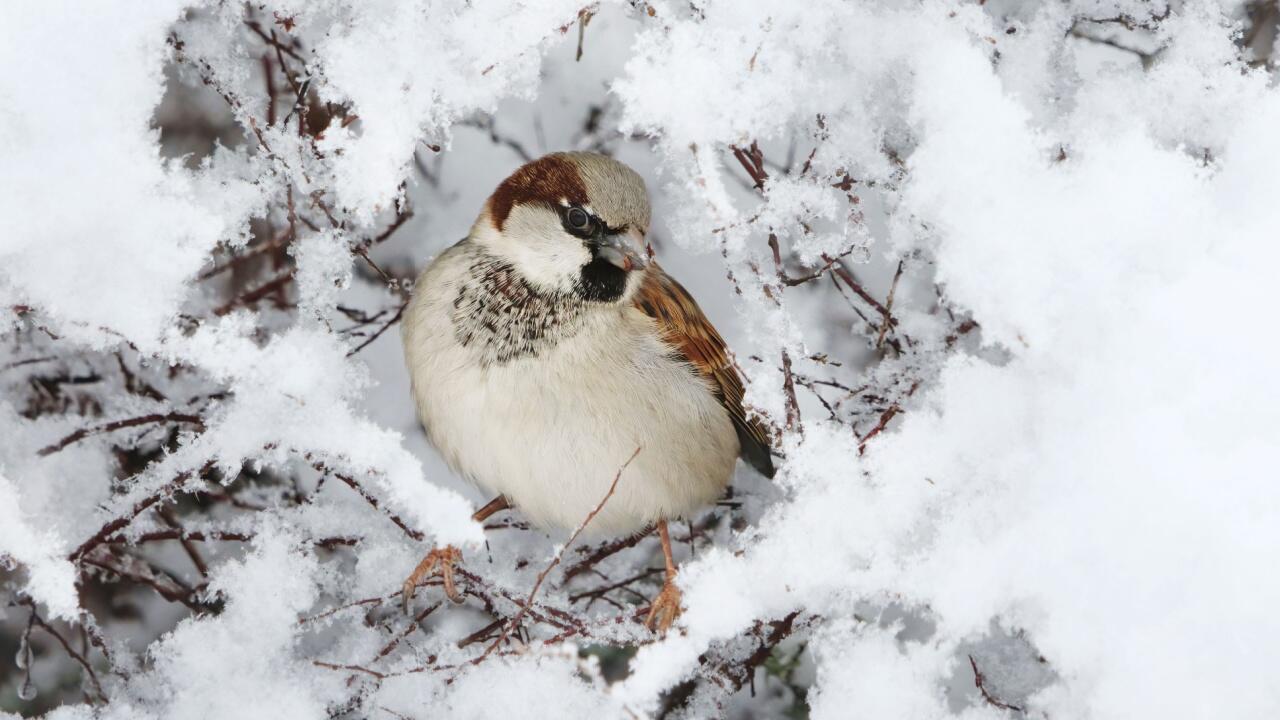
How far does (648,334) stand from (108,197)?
3.00ft

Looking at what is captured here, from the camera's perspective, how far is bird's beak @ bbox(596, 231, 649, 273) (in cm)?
176

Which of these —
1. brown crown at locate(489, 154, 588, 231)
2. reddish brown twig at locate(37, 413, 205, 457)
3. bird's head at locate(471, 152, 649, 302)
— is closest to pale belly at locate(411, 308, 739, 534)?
bird's head at locate(471, 152, 649, 302)

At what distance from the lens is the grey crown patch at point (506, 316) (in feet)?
5.77

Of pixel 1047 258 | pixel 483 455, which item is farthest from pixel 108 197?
pixel 1047 258

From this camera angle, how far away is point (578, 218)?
1.83 m

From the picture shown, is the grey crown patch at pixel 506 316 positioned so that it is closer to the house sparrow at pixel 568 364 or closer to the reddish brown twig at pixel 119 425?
the house sparrow at pixel 568 364

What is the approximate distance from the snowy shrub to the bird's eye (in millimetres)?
333

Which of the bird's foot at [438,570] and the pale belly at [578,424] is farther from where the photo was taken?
the bird's foot at [438,570]

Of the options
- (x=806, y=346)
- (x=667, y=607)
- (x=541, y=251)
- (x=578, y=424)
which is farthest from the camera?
(x=667, y=607)

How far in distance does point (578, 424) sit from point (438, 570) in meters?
0.49

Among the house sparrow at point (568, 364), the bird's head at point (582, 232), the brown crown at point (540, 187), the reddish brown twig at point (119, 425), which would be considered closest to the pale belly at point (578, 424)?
the house sparrow at point (568, 364)

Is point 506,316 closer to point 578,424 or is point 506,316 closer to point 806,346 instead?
point 578,424

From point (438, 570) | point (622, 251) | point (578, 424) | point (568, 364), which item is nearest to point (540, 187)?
point (622, 251)

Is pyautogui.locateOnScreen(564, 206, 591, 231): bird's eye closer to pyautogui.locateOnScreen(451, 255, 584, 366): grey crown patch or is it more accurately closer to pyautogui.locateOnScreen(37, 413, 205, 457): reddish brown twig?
pyautogui.locateOnScreen(451, 255, 584, 366): grey crown patch
